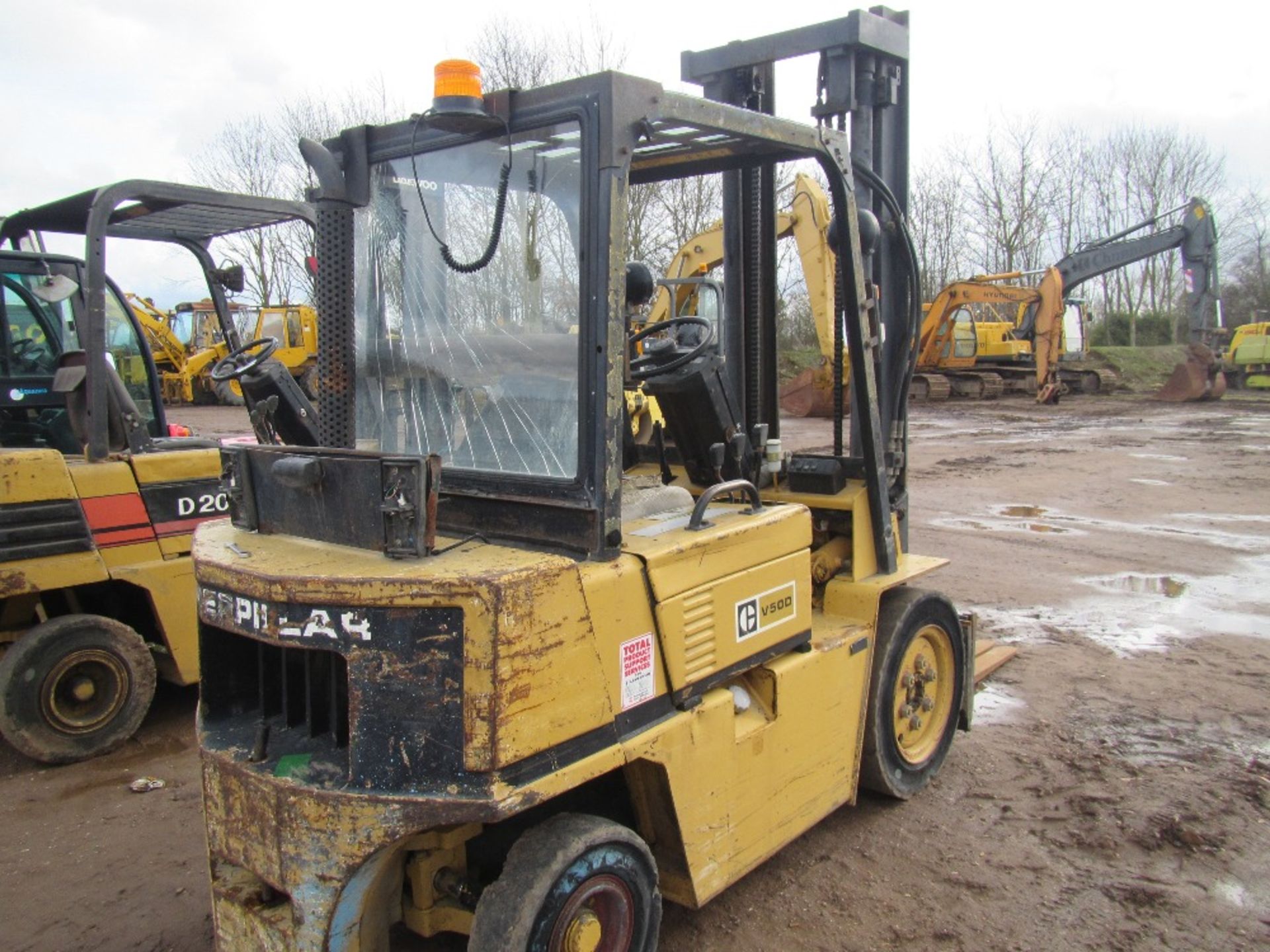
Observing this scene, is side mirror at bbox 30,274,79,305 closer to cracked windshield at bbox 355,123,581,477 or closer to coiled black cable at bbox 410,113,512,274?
cracked windshield at bbox 355,123,581,477

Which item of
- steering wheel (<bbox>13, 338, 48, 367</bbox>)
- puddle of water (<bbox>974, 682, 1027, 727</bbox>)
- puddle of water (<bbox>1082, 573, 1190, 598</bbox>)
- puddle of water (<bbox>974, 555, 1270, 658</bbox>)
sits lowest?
puddle of water (<bbox>974, 682, 1027, 727</bbox>)

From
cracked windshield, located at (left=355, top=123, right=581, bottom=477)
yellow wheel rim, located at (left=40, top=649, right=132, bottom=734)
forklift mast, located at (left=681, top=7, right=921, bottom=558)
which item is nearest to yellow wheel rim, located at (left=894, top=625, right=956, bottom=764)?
forklift mast, located at (left=681, top=7, right=921, bottom=558)

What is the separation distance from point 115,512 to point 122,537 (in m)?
0.13

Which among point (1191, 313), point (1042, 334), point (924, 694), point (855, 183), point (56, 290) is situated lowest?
point (924, 694)

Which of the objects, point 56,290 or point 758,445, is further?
point 56,290

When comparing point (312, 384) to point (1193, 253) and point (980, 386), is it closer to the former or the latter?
point (980, 386)

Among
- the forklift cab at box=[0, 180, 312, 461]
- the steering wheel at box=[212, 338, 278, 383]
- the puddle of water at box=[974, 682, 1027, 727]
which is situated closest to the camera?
the steering wheel at box=[212, 338, 278, 383]

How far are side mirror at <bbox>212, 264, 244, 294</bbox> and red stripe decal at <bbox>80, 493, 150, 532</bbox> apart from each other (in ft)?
5.00

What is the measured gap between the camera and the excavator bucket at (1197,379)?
26422 millimetres

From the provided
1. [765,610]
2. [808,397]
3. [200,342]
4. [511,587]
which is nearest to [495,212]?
[511,587]

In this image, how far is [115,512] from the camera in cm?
509

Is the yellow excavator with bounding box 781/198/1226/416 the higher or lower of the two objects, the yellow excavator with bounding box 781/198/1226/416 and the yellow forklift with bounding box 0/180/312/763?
the higher

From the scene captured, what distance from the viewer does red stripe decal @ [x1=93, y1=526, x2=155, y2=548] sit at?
5.04 metres

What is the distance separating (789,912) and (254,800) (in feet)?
6.00
